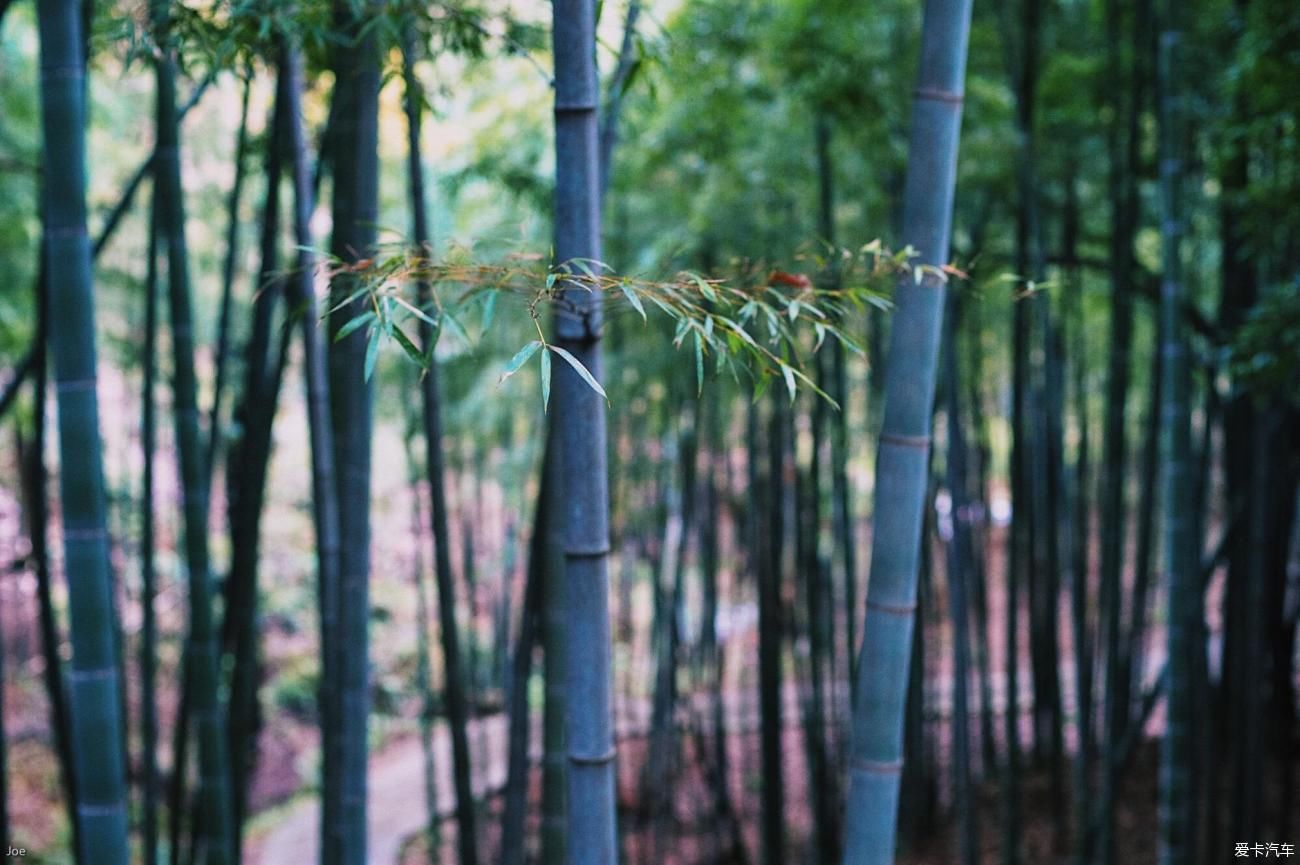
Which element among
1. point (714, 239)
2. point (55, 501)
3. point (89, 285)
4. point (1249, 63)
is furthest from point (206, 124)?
point (1249, 63)

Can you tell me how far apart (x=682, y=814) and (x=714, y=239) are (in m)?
4.72

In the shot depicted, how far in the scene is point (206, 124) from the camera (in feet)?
22.0

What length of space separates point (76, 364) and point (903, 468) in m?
1.41

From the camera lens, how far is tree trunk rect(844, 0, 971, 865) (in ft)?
5.54

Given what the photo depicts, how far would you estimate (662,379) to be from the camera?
20.9ft

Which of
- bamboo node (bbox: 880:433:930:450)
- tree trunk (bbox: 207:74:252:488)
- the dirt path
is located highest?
tree trunk (bbox: 207:74:252:488)

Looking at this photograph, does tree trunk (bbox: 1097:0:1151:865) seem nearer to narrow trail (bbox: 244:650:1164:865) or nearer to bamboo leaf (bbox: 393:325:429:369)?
narrow trail (bbox: 244:650:1164:865)

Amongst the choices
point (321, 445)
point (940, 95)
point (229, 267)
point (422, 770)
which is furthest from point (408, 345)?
point (422, 770)

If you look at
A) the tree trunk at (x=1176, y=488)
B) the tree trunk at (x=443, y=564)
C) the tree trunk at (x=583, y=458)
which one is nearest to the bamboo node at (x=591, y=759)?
the tree trunk at (x=583, y=458)

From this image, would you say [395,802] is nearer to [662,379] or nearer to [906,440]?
[662,379]

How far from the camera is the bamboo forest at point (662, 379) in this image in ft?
5.60

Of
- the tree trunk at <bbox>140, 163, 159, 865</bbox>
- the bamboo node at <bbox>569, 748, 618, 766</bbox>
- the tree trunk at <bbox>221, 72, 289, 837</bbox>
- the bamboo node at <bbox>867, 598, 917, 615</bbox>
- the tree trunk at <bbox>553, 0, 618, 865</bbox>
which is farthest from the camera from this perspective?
the tree trunk at <bbox>140, 163, 159, 865</bbox>

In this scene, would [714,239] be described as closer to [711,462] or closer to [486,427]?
[711,462]

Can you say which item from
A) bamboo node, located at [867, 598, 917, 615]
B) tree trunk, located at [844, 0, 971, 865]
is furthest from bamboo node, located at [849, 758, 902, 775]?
bamboo node, located at [867, 598, 917, 615]
